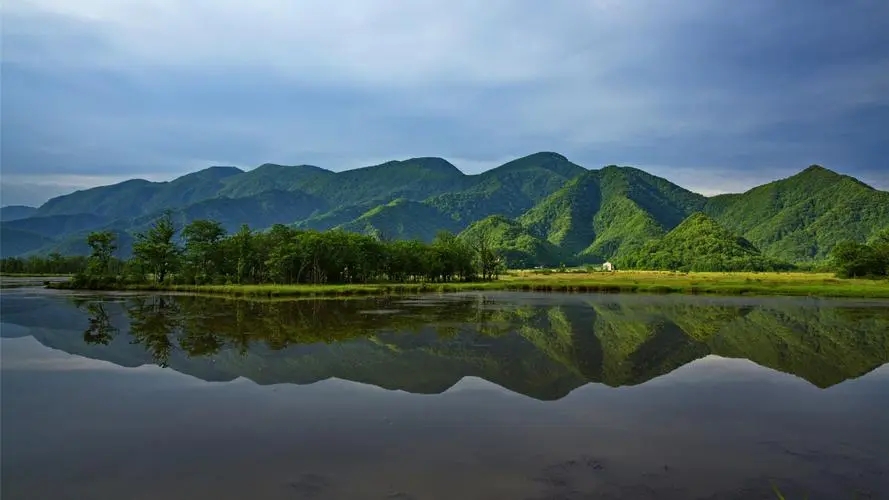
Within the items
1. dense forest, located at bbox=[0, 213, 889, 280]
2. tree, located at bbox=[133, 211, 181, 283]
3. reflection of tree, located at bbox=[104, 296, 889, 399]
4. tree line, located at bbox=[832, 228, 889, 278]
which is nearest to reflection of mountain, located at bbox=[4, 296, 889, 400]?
reflection of tree, located at bbox=[104, 296, 889, 399]

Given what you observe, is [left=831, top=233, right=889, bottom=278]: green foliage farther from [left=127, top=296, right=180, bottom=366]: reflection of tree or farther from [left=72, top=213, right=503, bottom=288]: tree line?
[left=127, top=296, right=180, bottom=366]: reflection of tree

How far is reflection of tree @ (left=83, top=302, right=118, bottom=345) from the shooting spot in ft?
104

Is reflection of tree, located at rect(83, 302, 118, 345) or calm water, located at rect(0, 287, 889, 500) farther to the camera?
reflection of tree, located at rect(83, 302, 118, 345)

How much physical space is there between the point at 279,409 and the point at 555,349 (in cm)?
1711

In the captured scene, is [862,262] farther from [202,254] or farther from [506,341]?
[202,254]

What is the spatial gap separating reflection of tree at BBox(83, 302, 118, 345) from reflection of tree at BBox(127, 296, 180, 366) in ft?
4.22

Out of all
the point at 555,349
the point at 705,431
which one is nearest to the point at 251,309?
the point at 555,349

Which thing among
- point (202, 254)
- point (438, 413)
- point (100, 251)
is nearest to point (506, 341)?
point (438, 413)

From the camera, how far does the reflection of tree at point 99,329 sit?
31.6m

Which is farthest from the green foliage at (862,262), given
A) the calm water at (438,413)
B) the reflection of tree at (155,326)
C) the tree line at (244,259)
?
the reflection of tree at (155,326)

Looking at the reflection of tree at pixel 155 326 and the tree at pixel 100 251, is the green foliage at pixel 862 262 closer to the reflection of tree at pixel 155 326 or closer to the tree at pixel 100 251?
the reflection of tree at pixel 155 326

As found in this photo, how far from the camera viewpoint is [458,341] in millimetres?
31625

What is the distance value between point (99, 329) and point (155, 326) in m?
3.36

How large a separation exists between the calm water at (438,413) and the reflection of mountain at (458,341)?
0.23 meters
